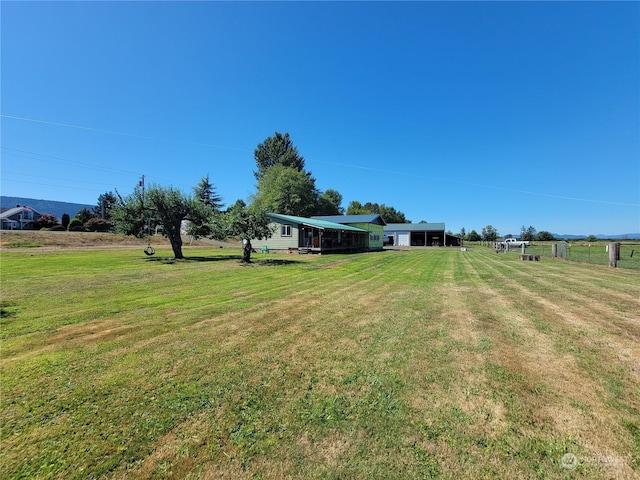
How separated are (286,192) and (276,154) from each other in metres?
13.9

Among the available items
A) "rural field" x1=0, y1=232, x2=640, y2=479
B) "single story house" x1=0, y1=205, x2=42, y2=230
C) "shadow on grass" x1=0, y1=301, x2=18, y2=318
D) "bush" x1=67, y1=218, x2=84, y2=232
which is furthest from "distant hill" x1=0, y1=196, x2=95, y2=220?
"rural field" x1=0, y1=232, x2=640, y2=479

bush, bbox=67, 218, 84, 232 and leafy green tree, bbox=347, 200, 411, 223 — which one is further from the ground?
leafy green tree, bbox=347, 200, 411, 223

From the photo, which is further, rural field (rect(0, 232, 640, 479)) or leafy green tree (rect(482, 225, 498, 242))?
leafy green tree (rect(482, 225, 498, 242))

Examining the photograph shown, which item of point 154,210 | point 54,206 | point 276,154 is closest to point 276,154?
point 276,154

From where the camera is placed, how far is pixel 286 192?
152 feet

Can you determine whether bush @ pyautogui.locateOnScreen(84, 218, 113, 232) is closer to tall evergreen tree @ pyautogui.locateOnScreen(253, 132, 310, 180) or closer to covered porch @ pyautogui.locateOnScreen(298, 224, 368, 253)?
tall evergreen tree @ pyautogui.locateOnScreen(253, 132, 310, 180)

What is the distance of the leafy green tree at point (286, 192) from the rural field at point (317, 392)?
133 ft

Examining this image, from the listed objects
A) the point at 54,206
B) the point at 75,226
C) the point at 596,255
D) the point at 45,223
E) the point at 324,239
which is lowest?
the point at 596,255

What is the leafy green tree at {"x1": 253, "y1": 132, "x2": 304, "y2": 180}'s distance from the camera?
55438mm

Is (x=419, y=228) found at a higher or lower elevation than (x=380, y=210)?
lower

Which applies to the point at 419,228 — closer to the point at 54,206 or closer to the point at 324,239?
the point at 324,239

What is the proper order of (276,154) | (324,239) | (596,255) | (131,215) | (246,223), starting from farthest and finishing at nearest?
1. (276,154)
2. (324,239)
3. (596,255)
4. (131,215)
5. (246,223)

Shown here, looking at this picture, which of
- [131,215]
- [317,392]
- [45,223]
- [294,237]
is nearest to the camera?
[317,392]

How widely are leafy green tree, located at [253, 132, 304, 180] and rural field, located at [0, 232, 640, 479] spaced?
171ft
